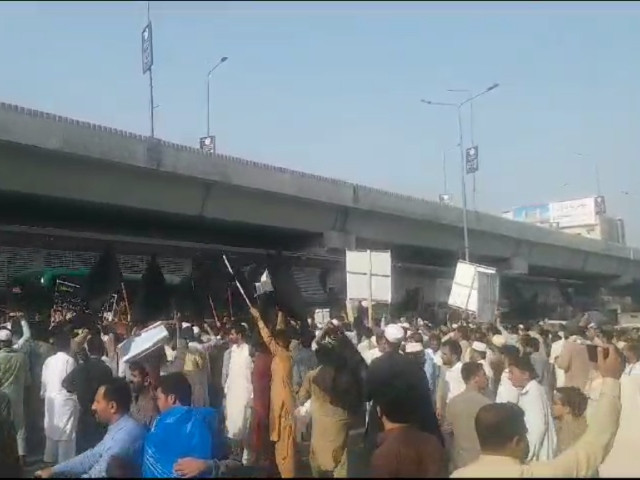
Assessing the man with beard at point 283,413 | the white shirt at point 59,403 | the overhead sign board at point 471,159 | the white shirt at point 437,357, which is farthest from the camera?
the overhead sign board at point 471,159

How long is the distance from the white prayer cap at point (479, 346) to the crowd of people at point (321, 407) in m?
0.07

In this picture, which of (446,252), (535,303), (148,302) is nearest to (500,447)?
(148,302)

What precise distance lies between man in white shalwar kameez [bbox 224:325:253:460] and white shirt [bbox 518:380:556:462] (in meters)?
4.32

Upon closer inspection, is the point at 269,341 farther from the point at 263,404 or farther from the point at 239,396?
the point at 239,396

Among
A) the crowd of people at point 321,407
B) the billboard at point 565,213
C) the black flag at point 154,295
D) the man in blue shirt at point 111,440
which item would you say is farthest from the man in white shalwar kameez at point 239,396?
the billboard at point 565,213

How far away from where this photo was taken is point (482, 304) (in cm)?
1617

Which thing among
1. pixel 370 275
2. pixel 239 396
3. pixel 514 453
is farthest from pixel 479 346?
pixel 514 453

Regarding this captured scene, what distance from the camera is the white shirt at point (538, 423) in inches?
217

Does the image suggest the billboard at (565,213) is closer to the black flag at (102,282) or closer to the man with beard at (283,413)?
the black flag at (102,282)

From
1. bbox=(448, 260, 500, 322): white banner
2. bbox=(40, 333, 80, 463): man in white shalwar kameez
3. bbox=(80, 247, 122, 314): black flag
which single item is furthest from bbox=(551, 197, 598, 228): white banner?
bbox=(40, 333, 80, 463): man in white shalwar kameez

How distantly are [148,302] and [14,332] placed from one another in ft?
63.4

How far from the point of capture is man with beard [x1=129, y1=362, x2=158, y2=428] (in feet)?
20.6

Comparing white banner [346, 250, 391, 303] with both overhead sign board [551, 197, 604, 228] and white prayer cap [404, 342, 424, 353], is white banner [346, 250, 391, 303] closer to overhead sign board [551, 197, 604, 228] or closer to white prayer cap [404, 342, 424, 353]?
white prayer cap [404, 342, 424, 353]

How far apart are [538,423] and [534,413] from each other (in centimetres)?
7
